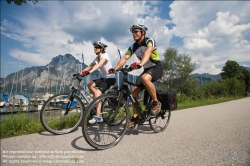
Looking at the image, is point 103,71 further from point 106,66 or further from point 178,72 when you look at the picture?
point 178,72

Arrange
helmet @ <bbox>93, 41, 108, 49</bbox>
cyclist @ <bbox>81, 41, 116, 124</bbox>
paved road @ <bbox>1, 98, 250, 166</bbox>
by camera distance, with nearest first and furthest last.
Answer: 1. paved road @ <bbox>1, 98, 250, 166</bbox>
2. cyclist @ <bbox>81, 41, 116, 124</bbox>
3. helmet @ <bbox>93, 41, 108, 49</bbox>

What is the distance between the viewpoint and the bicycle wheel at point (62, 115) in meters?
3.67

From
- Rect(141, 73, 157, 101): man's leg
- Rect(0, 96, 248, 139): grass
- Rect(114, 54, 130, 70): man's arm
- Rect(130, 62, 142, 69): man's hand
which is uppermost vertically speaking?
Rect(114, 54, 130, 70): man's arm

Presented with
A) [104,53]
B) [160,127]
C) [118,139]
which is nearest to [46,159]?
[118,139]

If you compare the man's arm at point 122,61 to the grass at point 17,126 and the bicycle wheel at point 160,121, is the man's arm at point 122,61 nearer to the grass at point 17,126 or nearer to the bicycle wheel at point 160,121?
the bicycle wheel at point 160,121

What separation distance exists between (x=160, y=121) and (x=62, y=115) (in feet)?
8.88

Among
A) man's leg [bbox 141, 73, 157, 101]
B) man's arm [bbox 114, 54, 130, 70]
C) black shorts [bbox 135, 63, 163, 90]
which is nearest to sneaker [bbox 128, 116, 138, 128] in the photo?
man's leg [bbox 141, 73, 157, 101]

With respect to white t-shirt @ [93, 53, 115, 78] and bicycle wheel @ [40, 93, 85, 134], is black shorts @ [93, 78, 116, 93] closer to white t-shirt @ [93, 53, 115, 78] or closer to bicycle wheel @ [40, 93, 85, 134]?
white t-shirt @ [93, 53, 115, 78]

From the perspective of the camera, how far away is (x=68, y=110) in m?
4.11

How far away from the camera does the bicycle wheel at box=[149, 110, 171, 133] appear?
11.7ft

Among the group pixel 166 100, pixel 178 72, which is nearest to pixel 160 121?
pixel 166 100

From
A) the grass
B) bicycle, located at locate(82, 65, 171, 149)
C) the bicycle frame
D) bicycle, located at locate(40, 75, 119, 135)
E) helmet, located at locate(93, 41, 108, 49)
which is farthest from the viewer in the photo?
helmet, located at locate(93, 41, 108, 49)

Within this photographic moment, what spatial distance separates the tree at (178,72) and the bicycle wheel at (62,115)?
41.4 m

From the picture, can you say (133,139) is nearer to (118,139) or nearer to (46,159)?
(118,139)
